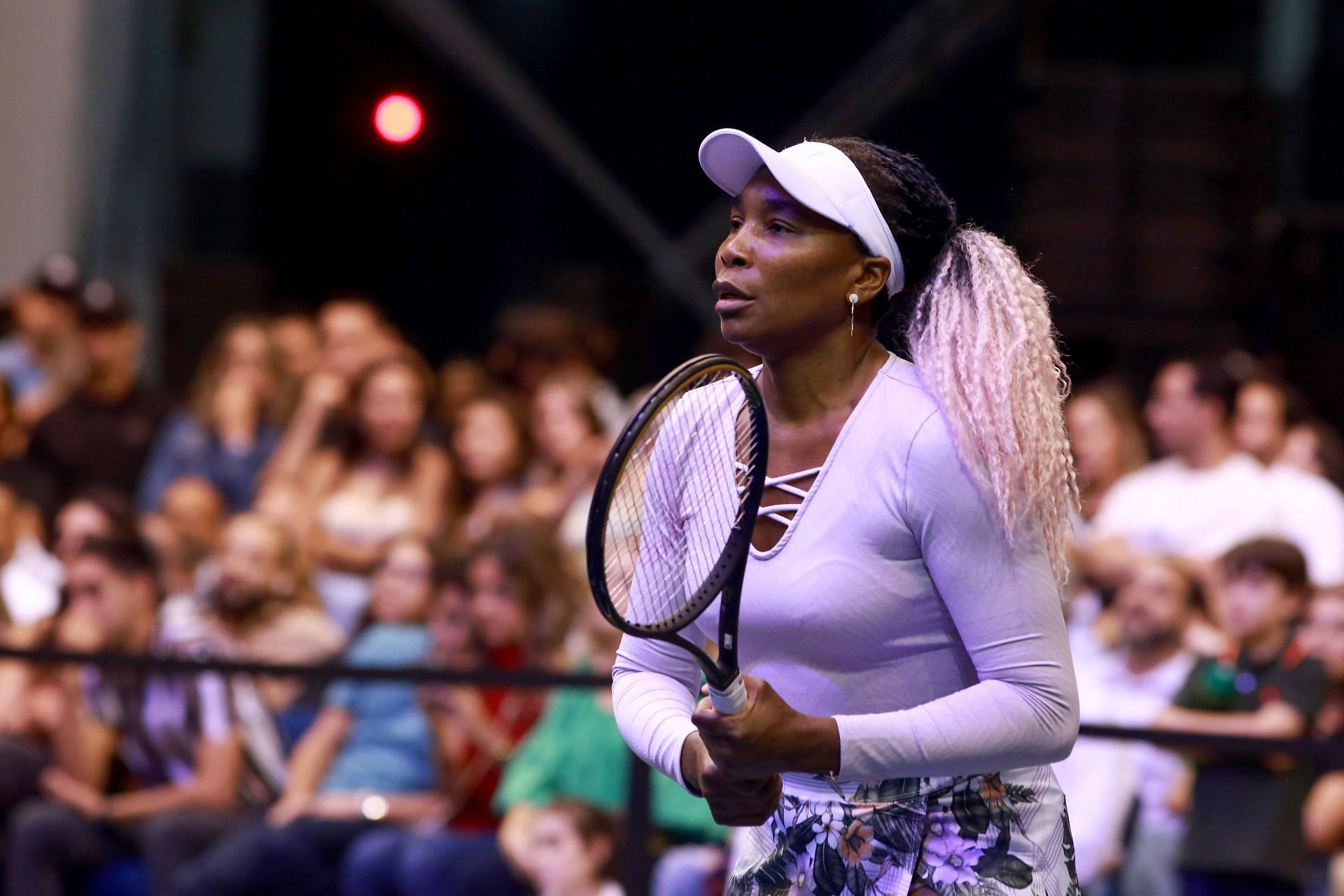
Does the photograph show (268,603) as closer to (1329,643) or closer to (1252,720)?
(1252,720)

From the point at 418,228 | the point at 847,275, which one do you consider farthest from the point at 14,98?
the point at 847,275

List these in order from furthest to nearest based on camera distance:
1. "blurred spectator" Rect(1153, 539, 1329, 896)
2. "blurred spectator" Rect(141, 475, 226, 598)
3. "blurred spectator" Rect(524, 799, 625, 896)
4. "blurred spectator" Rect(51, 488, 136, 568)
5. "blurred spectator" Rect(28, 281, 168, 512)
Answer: "blurred spectator" Rect(28, 281, 168, 512), "blurred spectator" Rect(141, 475, 226, 598), "blurred spectator" Rect(51, 488, 136, 568), "blurred spectator" Rect(524, 799, 625, 896), "blurred spectator" Rect(1153, 539, 1329, 896)

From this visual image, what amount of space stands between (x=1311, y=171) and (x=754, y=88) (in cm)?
228

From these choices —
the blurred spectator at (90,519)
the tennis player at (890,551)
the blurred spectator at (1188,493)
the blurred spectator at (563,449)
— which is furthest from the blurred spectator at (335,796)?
the tennis player at (890,551)

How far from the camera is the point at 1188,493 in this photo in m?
4.68

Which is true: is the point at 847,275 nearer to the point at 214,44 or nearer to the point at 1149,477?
the point at 1149,477

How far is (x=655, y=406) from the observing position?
5.35 ft

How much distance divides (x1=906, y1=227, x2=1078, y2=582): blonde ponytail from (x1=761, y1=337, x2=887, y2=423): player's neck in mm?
61

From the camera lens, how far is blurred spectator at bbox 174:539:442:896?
13.2 feet

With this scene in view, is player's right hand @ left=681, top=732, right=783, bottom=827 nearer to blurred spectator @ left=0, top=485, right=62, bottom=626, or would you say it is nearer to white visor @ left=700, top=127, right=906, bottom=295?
white visor @ left=700, top=127, right=906, bottom=295

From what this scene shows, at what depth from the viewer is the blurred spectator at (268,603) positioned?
4.61 metres

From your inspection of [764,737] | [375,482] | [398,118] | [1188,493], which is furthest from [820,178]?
[398,118]

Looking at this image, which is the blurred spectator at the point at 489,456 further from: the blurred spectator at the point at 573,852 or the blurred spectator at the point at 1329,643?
the blurred spectator at the point at 1329,643

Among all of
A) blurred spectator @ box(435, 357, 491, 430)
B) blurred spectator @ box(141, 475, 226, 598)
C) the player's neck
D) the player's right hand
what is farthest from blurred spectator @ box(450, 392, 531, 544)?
the player's right hand
